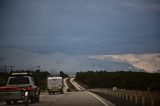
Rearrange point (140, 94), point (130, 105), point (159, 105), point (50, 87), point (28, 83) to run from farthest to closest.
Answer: point (50, 87)
point (28, 83)
point (130, 105)
point (140, 94)
point (159, 105)

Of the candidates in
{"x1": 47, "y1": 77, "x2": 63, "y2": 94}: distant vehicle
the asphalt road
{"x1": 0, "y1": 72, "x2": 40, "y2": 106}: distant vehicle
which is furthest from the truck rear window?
{"x1": 47, "y1": 77, "x2": 63, "y2": 94}: distant vehicle

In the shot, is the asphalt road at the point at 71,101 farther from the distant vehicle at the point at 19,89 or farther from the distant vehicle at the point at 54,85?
the distant vehicle at the point at 54,85

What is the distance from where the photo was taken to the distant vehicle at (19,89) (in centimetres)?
3547

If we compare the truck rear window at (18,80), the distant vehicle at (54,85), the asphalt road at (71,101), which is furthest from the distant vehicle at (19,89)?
the distant vehicle at (54,85)

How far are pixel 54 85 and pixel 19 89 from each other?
1845 inches

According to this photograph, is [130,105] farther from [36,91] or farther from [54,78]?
[54,78]

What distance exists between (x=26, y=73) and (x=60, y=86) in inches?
1688

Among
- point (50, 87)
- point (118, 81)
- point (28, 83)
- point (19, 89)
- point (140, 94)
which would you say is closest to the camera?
point (140, 94)

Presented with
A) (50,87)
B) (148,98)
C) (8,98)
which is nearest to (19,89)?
(8,98)

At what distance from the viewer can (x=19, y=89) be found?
118ft

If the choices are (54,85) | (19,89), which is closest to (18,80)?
(19,89)

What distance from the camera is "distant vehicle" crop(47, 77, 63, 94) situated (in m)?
82.4

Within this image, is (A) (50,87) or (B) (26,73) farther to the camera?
(A) (50,87)

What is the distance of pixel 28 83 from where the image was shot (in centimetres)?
3912
